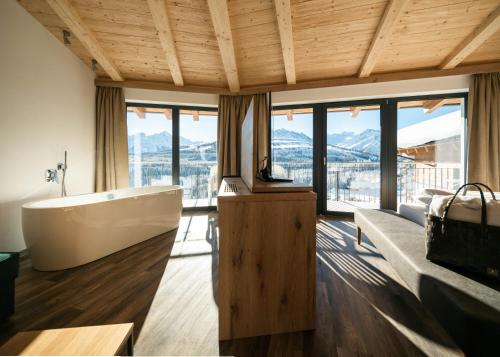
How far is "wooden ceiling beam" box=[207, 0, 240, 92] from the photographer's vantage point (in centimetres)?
237

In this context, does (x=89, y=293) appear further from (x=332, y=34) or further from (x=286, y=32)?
(x=332, y=34)

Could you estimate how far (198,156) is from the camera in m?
4.43

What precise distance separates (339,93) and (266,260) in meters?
3.31

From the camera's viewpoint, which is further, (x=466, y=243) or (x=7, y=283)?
(x=7, y=283)

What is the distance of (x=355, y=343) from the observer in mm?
1146

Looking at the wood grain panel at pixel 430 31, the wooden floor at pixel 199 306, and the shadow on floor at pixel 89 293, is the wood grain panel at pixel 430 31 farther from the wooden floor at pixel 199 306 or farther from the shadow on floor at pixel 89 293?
the shadow on floor at pixel 89 293

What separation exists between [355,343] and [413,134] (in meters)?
3.66

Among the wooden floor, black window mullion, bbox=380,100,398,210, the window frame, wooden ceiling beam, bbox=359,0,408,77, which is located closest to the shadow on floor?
the wooden floor

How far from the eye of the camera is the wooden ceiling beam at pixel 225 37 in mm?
2373

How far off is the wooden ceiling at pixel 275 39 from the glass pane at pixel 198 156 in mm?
728

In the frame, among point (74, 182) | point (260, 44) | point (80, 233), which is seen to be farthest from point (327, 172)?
point (74, 182)

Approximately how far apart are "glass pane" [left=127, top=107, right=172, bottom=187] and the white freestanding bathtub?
1415 mm

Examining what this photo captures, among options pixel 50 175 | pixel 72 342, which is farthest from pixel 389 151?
pixel 50 175

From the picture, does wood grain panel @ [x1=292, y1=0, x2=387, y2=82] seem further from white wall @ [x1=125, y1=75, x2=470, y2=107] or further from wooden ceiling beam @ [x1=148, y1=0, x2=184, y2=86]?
wooden ceiling beam @ [x1=148, y1=0, x2=184, y2=86]
